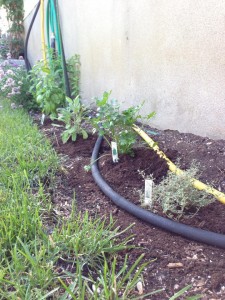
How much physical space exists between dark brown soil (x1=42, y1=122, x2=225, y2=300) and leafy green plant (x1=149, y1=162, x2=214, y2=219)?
59mm

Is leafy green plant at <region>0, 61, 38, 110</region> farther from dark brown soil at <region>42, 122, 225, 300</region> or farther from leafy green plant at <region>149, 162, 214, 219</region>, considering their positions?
leafy green plant at <region>149, 162, 214, 219</region>

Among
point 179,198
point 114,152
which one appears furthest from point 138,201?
point 114,152

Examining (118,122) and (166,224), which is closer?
(166,224)

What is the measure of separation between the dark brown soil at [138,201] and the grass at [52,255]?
112 mm

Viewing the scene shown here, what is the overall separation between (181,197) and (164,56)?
140cm

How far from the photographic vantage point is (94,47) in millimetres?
3678

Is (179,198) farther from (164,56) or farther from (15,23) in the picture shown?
(15,23)

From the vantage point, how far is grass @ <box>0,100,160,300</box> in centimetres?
115

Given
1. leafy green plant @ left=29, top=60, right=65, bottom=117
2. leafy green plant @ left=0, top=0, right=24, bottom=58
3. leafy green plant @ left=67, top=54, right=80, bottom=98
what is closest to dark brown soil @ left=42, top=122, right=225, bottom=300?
leafy green plant @ left=29, top=60, right=65, bottom=117

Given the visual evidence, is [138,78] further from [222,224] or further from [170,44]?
[222,224]

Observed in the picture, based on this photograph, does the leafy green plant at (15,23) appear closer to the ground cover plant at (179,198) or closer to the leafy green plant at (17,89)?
the leafy green plant at (17,89)

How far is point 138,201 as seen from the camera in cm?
178

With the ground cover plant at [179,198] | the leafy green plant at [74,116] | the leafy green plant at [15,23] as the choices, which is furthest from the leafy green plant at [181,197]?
the leafy green plant at [15,23]

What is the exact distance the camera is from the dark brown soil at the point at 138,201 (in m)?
1.27
